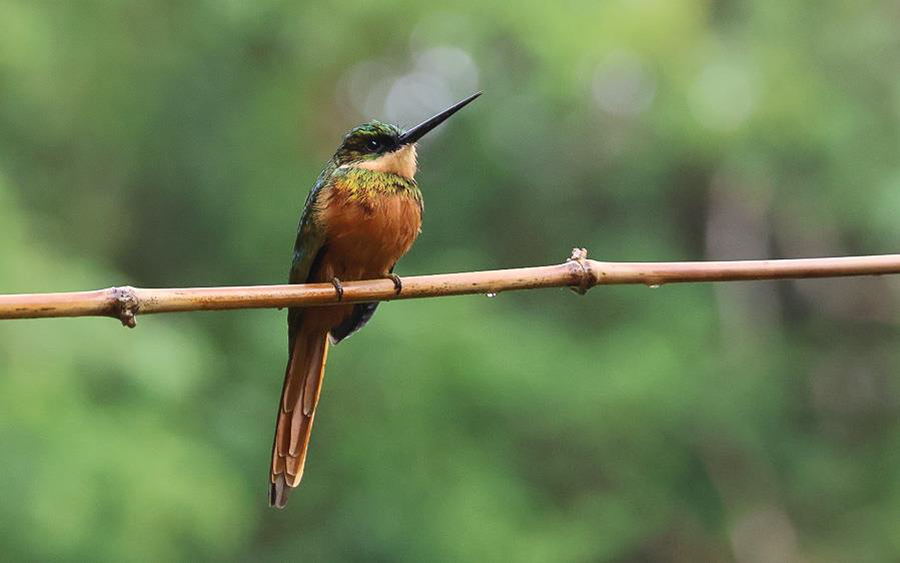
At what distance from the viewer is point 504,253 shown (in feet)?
29.6

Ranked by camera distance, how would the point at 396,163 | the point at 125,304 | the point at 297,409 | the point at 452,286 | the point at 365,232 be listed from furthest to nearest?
the point at 396,163 → the point at 365,232 → the point at 297,409 → the point at 452,286 → the point at 125,304

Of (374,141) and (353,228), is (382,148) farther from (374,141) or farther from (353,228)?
(353,228)

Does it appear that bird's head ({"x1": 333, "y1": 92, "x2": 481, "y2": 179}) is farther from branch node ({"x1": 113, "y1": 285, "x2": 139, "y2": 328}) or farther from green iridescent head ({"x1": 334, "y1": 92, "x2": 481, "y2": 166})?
branch node ({"x1": 113, "y1": 285, "x2": 139, "y2": 328})

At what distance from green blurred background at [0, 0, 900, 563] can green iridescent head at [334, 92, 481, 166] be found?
101 inches

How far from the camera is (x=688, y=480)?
8.30 m

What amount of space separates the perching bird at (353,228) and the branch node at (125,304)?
863mm

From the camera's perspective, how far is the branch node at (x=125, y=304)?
1.67m

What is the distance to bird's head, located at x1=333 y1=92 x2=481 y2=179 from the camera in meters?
2.91

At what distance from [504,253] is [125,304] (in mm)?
7405

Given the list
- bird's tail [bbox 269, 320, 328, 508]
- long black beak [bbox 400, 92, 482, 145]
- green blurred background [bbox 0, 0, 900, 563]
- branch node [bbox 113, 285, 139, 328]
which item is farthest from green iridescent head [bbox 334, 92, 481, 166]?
green blurred background [bbox 0, 0, 900, 563]

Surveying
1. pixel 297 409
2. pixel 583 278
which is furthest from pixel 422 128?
pixel 583 278

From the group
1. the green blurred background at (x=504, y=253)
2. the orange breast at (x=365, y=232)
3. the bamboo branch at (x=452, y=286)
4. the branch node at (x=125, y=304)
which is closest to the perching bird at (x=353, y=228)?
the orange breast at (x=365, y=232)

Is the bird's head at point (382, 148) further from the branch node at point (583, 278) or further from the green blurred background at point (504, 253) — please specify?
the green blurred background at point (504, 253)

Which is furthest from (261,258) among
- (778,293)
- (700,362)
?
(778,293)
